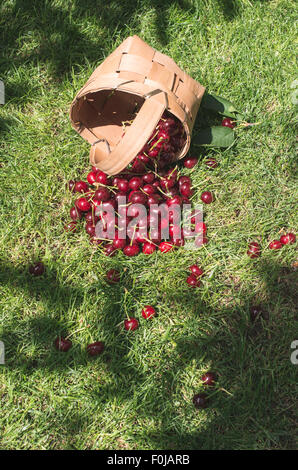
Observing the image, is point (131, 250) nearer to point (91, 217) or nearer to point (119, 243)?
point (119, 243)

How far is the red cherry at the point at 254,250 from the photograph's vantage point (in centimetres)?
262

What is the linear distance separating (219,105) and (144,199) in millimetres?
866

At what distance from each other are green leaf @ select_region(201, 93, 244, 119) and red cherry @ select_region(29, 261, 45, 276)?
4.91ft

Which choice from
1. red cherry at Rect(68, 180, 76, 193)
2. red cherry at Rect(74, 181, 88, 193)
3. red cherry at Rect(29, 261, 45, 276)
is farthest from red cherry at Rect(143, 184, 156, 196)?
red cherry at Rect(29, 261, 45, 276)

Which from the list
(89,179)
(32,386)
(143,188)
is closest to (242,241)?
(143,188)

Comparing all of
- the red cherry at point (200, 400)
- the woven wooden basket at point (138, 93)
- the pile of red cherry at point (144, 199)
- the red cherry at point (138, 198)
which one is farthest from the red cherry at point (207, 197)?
the red cherry at point (200, 400)

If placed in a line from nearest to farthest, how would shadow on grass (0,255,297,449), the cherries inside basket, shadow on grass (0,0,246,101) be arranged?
shadow on grass (0,255,297,449)
the cherries inside basket
shadow on grass (0,0,246,101)

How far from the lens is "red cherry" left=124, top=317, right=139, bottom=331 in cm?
250

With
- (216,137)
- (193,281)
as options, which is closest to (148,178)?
(216,137)

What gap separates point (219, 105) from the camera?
288cm

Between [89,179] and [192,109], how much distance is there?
0.77m

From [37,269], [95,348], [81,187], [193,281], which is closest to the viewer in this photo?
[95,348]

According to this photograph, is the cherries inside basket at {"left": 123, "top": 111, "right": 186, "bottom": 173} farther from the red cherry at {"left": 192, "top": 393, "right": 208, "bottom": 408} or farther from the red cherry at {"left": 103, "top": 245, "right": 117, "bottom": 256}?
the red cherry at {"left": 192, "top": 393, "right": 208, "bottom": 408}
